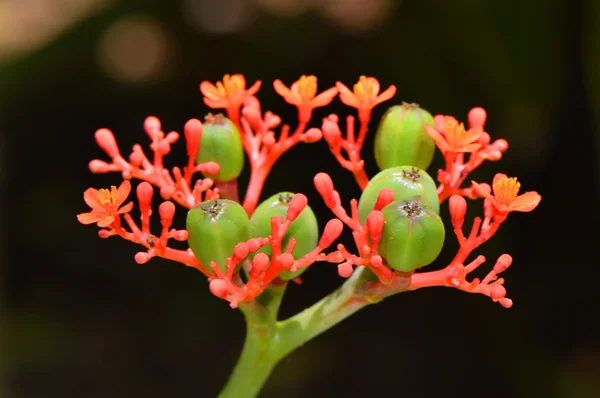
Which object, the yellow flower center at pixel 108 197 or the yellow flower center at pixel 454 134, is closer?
the yellow flower center at pixel 108 197

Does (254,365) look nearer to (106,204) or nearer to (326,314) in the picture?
(326,314)

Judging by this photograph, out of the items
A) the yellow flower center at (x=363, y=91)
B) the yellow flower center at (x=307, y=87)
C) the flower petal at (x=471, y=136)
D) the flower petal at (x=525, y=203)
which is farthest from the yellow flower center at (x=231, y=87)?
the flower petal at (x=525, y=203)

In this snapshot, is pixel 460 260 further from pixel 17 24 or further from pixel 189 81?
pixel 17 24

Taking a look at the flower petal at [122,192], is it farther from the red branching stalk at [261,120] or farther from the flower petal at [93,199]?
the red branching stalk at [261,120]

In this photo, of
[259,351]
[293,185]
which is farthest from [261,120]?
[293,185]

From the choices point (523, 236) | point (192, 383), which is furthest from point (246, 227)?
point (192, 383)

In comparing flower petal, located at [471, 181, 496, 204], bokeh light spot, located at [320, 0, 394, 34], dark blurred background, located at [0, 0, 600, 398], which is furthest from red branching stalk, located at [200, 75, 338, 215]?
bokeh light spot, located at [320, 0, 394, 34]
